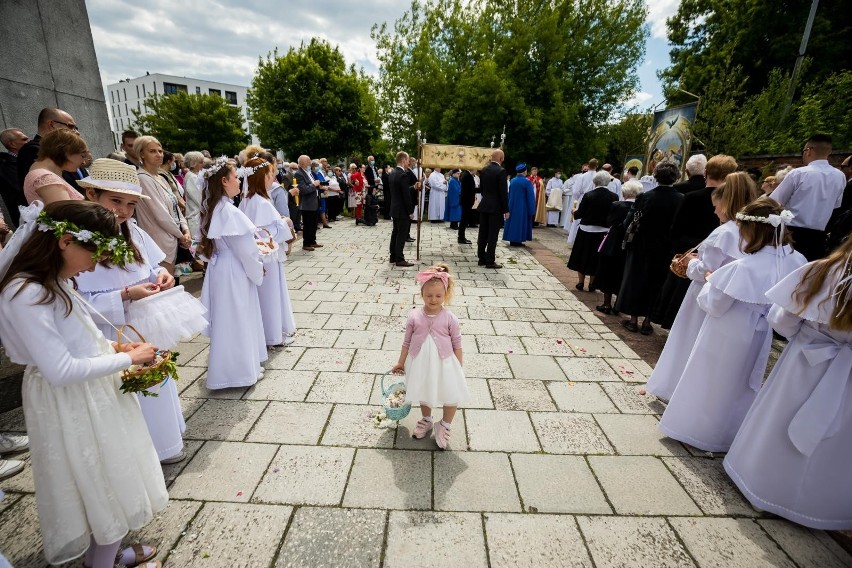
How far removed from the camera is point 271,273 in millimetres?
4121

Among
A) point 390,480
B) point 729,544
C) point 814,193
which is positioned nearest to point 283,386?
point 390,480

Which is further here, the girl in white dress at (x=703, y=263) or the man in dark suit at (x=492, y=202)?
the man in dark suit at (x=492, y=202)

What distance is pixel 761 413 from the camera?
242cm

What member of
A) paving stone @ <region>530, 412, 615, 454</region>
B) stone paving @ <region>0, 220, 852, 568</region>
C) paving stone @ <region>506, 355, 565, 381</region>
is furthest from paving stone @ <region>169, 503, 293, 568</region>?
paving stone @ <region>506, 355, 565, 381</region>

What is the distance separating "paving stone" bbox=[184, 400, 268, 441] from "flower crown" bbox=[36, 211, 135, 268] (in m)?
1.71

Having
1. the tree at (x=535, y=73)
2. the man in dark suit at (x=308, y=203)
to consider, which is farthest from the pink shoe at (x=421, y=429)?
the tree at (x=535, y=73)

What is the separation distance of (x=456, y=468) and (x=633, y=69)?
2538 cm

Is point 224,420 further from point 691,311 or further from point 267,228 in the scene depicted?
point 691,311

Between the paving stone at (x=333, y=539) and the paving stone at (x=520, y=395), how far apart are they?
60.7 inches

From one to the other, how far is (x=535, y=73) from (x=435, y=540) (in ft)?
74.7

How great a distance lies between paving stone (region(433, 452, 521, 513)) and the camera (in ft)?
7.67

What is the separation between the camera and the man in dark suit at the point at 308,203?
9.16 meters

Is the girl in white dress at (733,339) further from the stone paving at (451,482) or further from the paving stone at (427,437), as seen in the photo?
the paving stone at (427,437)

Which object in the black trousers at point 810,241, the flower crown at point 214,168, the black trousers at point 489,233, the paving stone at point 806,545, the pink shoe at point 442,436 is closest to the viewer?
the paving stone at point 806,545
